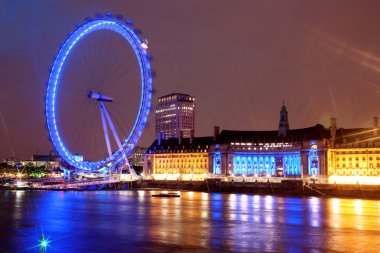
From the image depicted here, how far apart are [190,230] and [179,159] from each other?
99394 millimetres

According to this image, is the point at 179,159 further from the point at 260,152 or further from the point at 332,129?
the point at 332,129

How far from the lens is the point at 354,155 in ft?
343

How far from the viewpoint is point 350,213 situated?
49.6 meters

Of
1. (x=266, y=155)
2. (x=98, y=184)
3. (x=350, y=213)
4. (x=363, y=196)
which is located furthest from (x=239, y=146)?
(x=350, y=213)

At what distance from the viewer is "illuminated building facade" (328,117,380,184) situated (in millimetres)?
101500

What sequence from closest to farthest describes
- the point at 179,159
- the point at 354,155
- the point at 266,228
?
the point at 266,228
the point at 354,155
the point at 179,159

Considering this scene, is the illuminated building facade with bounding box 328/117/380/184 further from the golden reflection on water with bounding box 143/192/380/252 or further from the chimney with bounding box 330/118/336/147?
the golden reflection on water with bounding box 143/192/380/252

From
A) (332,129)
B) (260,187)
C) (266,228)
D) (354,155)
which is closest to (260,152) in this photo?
(332,129)

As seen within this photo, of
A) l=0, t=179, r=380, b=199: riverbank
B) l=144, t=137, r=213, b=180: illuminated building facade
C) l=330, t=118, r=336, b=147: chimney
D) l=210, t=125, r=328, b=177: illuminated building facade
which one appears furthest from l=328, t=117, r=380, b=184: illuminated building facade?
l=144, t=137, r=213, b=180: illuminated building facade

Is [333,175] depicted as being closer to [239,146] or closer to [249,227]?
[239,146]

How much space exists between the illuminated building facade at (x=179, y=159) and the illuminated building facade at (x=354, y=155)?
110 ft

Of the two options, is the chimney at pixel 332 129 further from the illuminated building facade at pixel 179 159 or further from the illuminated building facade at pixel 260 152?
the illuminated building facade at pixel 179 159

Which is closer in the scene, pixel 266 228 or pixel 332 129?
pixel 266 228

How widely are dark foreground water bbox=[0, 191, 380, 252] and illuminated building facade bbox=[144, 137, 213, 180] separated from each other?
78.5 m
